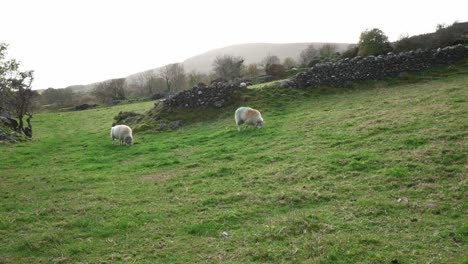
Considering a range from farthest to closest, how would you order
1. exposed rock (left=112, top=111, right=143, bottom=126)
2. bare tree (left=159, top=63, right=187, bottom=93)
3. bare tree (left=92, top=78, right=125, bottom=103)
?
1. bare tree (left=159, top=63, right=187, bottom=93)
2. bare tree (left=92, top=78, right=125, bottom=103)
3. exposed rock (left=112, top=111, right=143, bottom=126)

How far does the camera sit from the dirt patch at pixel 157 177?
40.3 feet

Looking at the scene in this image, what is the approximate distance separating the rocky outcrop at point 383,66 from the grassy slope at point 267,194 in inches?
295

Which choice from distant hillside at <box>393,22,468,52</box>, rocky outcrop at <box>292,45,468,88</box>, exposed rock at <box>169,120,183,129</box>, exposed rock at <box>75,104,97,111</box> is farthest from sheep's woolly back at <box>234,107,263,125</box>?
exposed rock at <box>75,104,97,111</box>

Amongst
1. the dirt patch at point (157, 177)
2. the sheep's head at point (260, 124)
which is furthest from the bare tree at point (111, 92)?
the dirt patch at point (157, 177)

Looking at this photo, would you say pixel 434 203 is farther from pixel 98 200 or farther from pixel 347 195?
pixel 98 200

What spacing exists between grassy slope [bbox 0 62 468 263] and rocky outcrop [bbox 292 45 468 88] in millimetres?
7493

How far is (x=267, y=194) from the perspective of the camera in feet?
31.0

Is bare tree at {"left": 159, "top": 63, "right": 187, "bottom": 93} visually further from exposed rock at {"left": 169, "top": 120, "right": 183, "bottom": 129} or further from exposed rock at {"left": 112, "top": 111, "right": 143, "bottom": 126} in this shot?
exposed rock at {"left": 169, "top": 120, "right": 183, "bottom": 129}

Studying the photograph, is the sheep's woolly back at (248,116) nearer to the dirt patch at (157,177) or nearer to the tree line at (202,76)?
the dirt patch at (157,177)

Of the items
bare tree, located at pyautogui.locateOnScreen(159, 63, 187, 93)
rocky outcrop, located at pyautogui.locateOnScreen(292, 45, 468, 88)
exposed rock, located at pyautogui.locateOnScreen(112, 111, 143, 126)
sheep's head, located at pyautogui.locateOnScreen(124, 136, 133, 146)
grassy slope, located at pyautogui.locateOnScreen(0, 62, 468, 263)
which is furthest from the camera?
bare tree, located at pyautogui.locateOnScreen(159, 63, 187, 93)

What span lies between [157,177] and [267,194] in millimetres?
4858

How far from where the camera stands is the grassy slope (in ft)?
22.2

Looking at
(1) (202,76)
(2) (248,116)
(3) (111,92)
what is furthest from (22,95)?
(1) (202,76)

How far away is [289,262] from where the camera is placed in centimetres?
619
